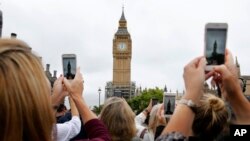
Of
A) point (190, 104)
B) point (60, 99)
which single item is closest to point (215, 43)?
point (190, 104)

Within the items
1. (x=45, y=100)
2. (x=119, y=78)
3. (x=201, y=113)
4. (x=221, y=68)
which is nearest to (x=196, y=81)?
(x=221, y=68)

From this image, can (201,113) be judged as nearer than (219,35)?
No

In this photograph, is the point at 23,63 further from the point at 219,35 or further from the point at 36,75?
the point at 219,35

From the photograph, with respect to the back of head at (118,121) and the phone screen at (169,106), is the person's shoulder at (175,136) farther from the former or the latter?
the phone screen at (169,106)

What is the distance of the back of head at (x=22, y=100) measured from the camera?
1730mm

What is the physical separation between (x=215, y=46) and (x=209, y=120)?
624mm

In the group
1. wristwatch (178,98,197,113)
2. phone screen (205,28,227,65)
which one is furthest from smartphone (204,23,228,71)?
wristwatch (178,98,197,113)

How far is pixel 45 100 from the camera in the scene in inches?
70.7

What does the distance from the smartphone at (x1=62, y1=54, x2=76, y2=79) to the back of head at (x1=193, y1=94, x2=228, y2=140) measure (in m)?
1.09

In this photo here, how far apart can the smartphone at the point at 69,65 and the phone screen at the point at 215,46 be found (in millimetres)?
1323

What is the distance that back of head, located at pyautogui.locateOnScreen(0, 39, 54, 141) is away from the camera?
1.73 m

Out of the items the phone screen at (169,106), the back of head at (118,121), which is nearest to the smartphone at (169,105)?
the phone screen at (169,106)

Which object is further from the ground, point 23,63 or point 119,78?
point 23,63

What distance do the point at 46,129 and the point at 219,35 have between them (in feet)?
4.64
